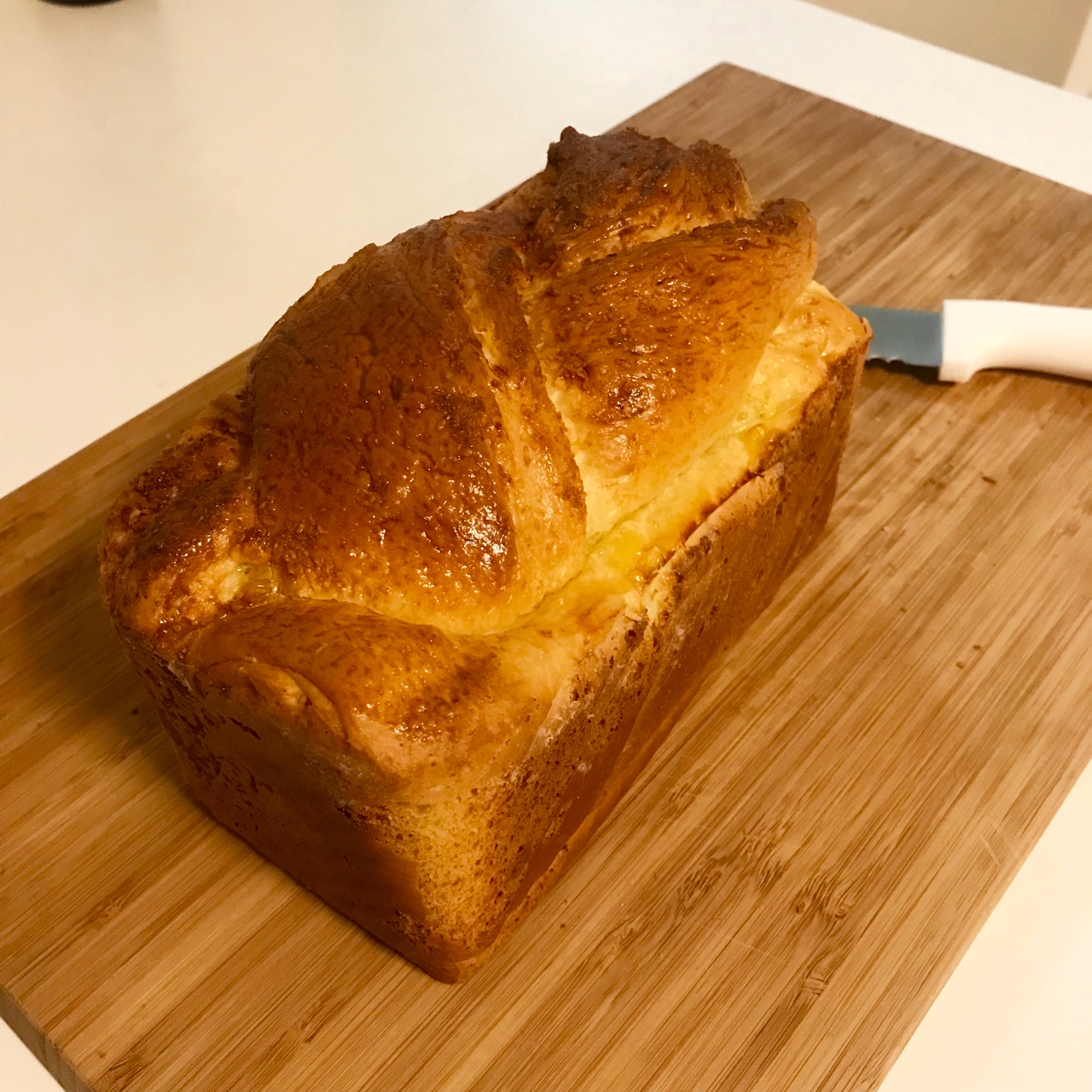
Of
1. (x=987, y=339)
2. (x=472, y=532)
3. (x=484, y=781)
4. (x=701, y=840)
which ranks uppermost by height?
(x=472, y=532)

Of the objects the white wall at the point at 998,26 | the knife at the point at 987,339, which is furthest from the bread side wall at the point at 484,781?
the white wall at the point at 998,26

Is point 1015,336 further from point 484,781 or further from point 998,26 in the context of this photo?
point 998,26

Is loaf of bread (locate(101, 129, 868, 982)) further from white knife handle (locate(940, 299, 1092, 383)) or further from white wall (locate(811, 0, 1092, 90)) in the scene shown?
white wall (locate(811, 0, 1092, 90))

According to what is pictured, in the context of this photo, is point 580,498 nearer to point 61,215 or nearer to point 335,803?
point 335,803

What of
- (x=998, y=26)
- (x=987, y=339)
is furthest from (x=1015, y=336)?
(x=998, y=26)

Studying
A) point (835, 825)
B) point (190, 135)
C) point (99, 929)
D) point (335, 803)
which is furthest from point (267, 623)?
point (190, 135)

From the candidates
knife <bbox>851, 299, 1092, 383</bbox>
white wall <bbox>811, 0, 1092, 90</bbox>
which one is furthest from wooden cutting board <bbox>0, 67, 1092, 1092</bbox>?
white wall <bbox>811, 0, 1092, 90</bbox>
